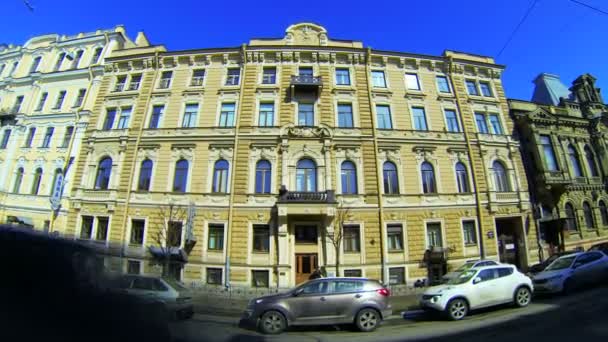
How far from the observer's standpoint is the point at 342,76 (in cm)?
1953

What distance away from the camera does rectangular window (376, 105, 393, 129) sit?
18.2 m

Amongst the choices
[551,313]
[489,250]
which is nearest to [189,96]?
[551,313]

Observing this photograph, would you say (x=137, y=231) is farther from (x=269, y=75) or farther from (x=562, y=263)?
(x=562, y=263)

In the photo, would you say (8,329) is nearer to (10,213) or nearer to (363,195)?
(363,195)

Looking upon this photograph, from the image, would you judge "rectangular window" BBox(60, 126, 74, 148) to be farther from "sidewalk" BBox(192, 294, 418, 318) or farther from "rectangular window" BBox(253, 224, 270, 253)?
"sidewalk" BBox(192, 294, 418, 318)

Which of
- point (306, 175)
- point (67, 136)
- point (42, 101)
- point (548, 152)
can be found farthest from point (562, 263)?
point (42, 101)

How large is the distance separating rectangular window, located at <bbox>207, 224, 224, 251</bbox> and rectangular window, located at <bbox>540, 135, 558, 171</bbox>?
24.4m

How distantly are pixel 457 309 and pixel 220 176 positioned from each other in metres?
Answer: 14.3

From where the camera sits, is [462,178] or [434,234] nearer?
→ [434,234]

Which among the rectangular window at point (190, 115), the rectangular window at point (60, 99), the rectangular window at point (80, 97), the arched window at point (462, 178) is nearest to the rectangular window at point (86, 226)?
the rectangular window at point (190, 115)

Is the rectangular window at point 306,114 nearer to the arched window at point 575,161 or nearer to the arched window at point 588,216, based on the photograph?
the arched window at point 575,161

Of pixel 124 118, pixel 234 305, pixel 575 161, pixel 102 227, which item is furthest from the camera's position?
pixel 575 161

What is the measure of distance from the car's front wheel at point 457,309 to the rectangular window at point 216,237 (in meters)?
12.3

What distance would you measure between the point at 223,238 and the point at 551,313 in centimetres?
1501
